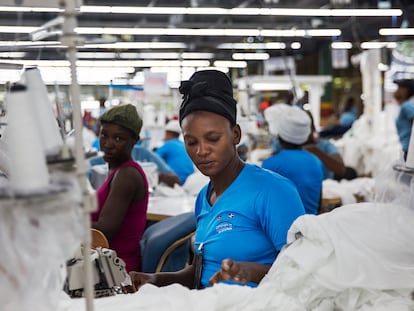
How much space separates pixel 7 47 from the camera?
187cm

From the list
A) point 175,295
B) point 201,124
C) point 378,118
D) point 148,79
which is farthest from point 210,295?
point 378,118

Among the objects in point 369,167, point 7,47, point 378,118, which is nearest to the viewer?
point 7,47

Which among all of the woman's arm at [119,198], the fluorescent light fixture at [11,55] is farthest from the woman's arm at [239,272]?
the woman's arm at [119,198]

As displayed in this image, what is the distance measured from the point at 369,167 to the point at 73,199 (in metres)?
8.40

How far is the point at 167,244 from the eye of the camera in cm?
299

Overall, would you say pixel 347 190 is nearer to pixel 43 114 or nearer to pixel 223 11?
pixel 223 11

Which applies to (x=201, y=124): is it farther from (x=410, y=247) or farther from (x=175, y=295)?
(x=410, y=247)

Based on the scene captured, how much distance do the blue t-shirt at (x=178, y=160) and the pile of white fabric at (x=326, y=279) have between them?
4370mm


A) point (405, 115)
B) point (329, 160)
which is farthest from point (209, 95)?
point (405, 115)

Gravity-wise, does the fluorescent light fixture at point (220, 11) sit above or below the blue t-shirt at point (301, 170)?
above

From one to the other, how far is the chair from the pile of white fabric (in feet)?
5.03

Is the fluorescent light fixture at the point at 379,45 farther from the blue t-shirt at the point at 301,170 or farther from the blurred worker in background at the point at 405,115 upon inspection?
the blue t-shirt at the point at 301,170

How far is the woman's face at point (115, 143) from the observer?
116 inches

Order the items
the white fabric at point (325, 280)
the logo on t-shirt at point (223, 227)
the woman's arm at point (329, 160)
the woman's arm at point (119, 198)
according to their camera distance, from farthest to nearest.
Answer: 1. the woman's arm at point (329, 160)
2. the woman's arm at point (119, 198)
3. the logo on t-shirt at point (223, 227)
4. the white fabric at point (325, 280)
